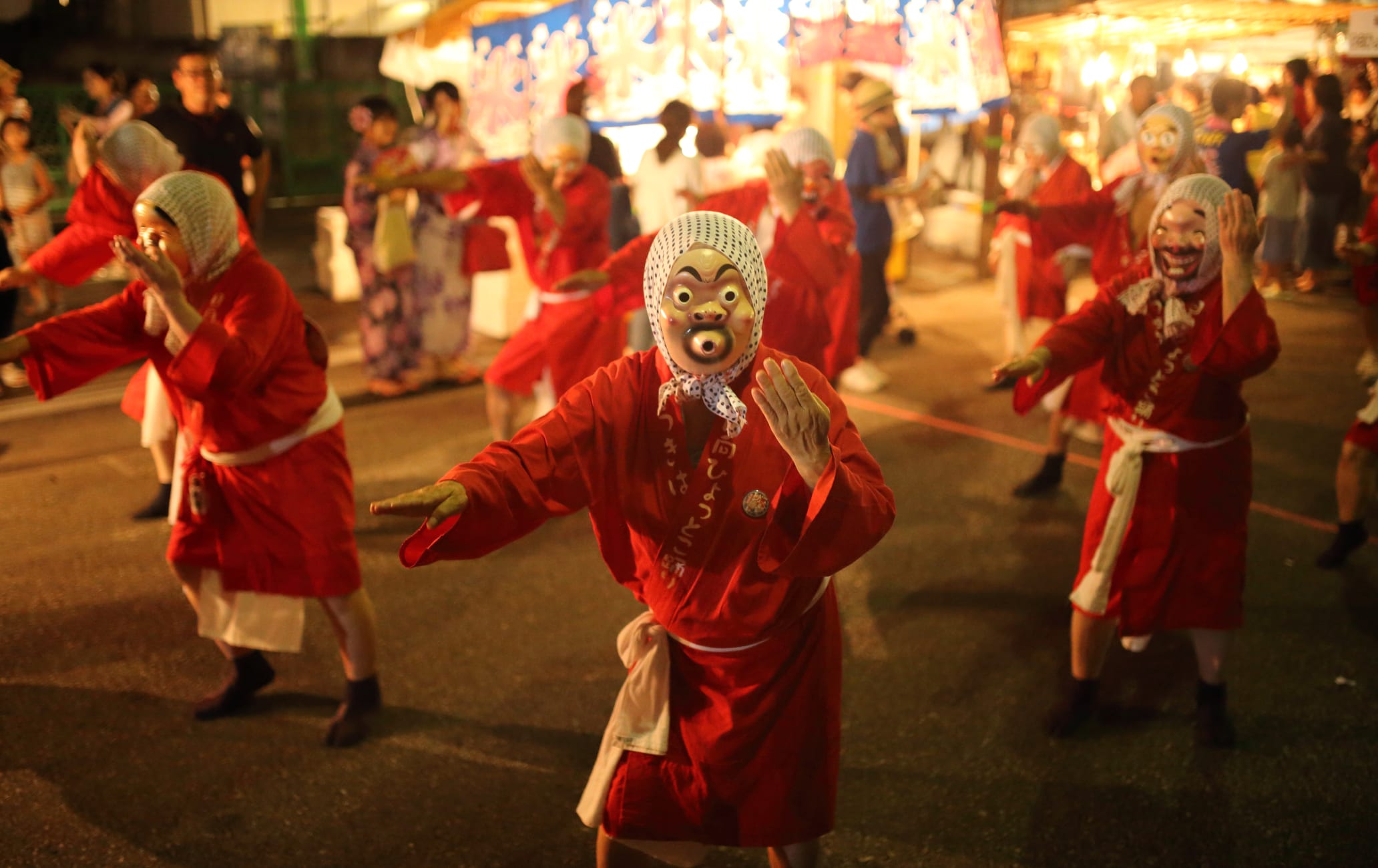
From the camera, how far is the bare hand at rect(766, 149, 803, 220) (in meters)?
3.75

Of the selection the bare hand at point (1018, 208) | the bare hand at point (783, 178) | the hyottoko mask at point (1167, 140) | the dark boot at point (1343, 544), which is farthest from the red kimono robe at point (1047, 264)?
the bare hand at point (783, 178)

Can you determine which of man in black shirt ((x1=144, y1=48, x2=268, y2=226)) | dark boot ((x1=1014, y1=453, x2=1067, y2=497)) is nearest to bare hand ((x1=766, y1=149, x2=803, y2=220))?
dark boot ((x1=1014, y1=453, x2=1067, y2=497))

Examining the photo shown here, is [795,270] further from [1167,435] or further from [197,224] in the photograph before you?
[197,224]

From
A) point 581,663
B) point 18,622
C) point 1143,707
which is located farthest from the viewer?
point 18,622

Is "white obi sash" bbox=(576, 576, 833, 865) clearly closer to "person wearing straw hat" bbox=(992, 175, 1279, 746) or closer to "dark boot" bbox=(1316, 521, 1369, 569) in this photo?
"person wearing straw hat" bbox=(992, 175, 1279, 746)

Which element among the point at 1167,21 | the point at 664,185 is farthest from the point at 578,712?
the point at 1167,21

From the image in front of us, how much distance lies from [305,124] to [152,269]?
13353mm

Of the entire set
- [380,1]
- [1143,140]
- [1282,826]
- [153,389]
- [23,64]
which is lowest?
[1282,826]

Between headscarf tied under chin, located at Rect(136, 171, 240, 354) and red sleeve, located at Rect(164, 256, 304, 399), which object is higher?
headscarf tied under chin, located at Rect(136, 171, 240, 354)

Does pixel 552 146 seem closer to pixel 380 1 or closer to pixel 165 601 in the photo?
pixel 165 601

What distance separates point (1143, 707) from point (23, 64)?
15844mm

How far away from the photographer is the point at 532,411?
6.85 m

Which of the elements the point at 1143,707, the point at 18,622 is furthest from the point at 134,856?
the point at 1143,707

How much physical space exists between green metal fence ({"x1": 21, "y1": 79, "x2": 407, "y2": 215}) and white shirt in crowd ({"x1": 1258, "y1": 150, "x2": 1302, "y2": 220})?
1127 centimetres
